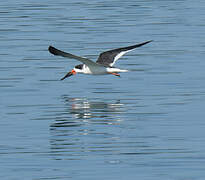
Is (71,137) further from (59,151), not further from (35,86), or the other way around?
(35,86)

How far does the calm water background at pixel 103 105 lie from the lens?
1252 cm

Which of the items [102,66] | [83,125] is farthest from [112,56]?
[83,125]

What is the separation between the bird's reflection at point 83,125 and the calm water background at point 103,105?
0.8 inches

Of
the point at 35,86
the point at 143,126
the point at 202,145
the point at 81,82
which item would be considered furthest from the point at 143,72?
the point at 202,145

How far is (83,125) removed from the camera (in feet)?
50.7

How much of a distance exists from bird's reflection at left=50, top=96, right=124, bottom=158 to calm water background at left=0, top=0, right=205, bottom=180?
0.06 feet

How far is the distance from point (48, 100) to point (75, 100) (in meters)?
0.62

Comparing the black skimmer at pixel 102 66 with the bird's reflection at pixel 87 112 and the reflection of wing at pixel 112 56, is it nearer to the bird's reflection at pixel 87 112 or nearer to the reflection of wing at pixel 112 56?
the reflection of wing at pixel 112 56

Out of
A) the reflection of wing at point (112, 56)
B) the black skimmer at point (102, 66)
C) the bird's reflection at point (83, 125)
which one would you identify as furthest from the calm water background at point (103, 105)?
the reflection of wing at point (112, 56)

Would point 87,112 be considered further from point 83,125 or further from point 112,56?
point 112,56

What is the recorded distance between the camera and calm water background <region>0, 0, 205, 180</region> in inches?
493

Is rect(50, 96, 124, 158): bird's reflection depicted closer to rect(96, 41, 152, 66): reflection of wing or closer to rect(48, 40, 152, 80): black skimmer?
rect(48, 40, 152, 80): black skimmer

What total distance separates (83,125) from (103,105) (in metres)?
2.18

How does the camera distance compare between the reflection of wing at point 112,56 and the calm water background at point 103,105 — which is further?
the reflection of wing at point 112,56
